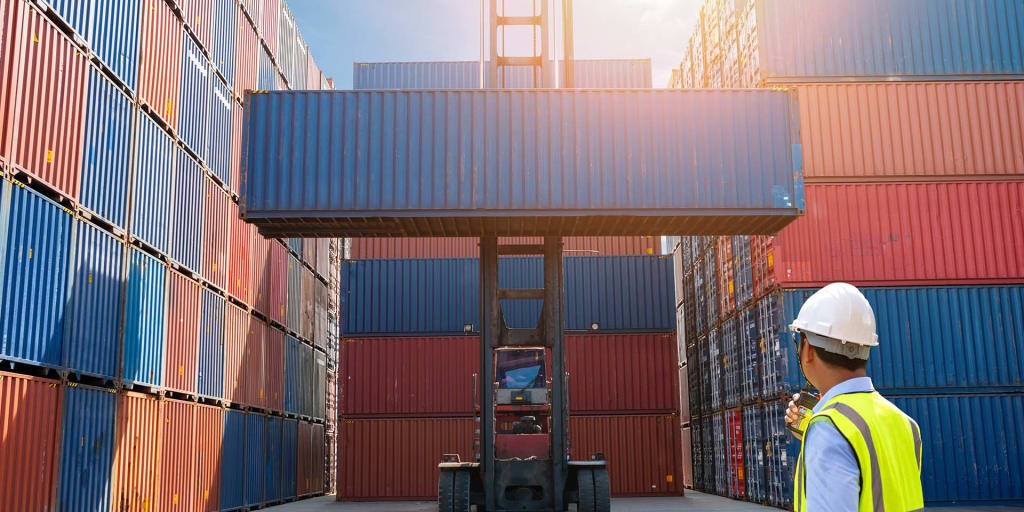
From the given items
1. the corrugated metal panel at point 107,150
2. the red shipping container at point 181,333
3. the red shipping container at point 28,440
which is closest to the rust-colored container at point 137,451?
the red shipping container at point 181,333

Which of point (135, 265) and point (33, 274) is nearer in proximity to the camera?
point (33, 274)

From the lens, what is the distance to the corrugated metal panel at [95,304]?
11398 mm

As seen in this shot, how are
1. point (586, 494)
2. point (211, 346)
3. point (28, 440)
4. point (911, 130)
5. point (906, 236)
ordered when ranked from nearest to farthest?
point (28, 440) < point (586, 494) < point (211, 346) < point (906, 236) < point (911, 130)

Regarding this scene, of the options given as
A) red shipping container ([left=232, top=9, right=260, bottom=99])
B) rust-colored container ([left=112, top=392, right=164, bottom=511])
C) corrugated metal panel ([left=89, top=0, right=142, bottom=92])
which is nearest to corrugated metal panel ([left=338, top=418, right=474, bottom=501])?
red shipping container ([left=232, top=9, right=260, bottom=99])

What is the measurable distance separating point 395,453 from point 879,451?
22.1 meters

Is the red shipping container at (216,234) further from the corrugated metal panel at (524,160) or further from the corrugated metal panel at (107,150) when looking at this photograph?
the corrugated metal panel at (107,150)

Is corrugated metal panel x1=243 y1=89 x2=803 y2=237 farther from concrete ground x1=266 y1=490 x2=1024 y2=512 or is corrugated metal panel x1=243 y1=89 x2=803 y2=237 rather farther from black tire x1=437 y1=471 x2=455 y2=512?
concrete ground x1=266 y1=490 x2=1024 y2=512

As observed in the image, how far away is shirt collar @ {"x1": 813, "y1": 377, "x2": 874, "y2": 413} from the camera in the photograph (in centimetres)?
227

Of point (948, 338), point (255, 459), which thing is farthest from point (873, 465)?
point (255, 459)

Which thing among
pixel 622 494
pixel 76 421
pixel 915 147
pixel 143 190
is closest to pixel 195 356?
pixel 143 190

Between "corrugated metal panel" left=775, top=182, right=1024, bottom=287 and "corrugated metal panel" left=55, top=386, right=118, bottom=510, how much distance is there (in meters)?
12.4

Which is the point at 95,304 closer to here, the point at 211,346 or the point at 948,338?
the point at 211,346

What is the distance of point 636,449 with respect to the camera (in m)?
23.3

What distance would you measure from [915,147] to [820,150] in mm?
1999
